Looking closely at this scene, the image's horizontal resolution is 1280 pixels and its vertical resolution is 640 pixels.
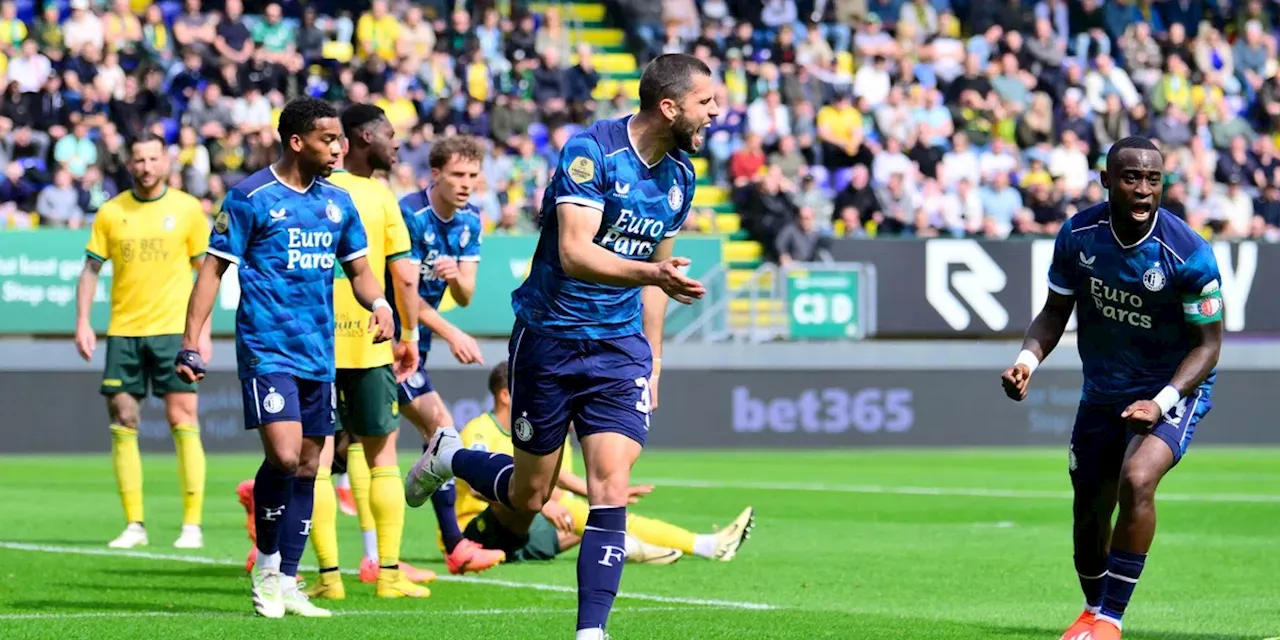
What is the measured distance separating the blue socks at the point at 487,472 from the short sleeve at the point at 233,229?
1.34 m

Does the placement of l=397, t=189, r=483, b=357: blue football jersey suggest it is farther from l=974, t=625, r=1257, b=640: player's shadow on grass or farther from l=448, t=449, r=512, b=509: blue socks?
l=974, t=625, r=1257, b=640: player's shadow on grass

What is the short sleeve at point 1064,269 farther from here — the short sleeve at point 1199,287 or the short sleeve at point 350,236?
the short sleeve at point 350,236

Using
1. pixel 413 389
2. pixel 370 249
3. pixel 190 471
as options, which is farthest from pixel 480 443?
pixel 190 471

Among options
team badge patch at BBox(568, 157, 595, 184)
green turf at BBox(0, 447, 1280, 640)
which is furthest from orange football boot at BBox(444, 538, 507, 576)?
team badge patch at BBox(568, 157, 595, 184)

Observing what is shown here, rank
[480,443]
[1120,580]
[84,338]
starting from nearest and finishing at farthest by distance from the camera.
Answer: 1. [1120,580]
2. [480,443]
3. [84,338]

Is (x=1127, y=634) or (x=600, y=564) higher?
(x=600, y=564)

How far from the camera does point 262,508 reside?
29.9ft

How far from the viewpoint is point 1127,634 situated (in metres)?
8.97

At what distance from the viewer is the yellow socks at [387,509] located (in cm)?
1009

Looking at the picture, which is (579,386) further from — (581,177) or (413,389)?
(413,389)

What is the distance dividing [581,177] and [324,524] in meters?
3.16

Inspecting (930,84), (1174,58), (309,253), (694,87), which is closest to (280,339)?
(309,253)

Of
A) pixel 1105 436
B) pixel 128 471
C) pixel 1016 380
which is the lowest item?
pixel 128 471

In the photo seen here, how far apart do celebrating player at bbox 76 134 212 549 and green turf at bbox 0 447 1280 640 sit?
0.51 m
